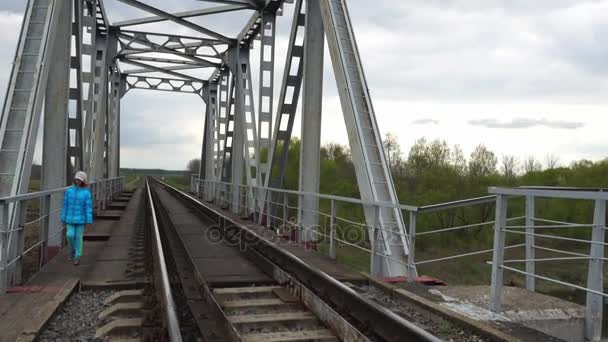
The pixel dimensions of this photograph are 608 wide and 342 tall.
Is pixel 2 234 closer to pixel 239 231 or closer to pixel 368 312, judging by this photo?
pixel 368 312

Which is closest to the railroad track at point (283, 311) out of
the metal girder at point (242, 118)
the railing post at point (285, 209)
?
the railing post at point (285, 209)

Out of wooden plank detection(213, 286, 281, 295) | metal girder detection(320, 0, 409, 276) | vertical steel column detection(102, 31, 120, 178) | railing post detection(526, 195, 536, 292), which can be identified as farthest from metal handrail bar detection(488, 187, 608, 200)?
vertical steel column detection(102, 31, 120, 178)

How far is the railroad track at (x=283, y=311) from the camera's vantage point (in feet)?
13.5

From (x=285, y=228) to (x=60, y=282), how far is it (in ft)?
19.2

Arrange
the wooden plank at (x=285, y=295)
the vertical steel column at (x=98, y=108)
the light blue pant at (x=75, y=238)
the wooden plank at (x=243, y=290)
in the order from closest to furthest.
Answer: the wooden plank at (x=285, y=295) < the wooden plank at (x=243, y=290) < the light blue pant at (x=75, y=238) < the vertical steel column at (x=98, y=108)

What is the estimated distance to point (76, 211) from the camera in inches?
263

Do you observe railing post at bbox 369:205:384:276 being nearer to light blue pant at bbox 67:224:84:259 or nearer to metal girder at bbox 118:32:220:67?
light blue pant at bbox 67:224:84:259

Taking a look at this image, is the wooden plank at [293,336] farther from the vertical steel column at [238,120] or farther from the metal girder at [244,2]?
the vertical steel column at [238,120]

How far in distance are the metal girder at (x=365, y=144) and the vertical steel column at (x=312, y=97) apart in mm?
903

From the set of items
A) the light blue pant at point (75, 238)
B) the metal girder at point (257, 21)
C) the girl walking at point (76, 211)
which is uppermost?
the metal girder at point (257, 21)

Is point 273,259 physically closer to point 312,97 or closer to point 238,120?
point 312,97

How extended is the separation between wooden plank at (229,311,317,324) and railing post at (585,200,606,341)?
8.13 feet

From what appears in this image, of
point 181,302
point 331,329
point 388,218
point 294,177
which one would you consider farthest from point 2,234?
point 294,177

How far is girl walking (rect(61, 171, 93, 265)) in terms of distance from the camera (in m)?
6.68
